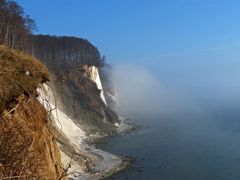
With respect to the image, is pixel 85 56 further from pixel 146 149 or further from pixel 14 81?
pixel 14 81

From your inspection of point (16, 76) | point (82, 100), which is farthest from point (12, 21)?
point (16, 76)

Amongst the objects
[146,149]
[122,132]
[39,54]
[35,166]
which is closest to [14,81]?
[35,166]

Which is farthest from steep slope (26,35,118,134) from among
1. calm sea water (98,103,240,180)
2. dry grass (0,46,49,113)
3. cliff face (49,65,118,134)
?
dry grass (0,46,49,113)

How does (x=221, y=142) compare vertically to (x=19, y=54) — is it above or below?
below

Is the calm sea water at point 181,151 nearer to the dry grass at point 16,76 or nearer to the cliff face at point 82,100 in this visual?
the cliff face at point 82,100

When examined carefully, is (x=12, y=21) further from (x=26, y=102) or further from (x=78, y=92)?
(x=26, y=102)

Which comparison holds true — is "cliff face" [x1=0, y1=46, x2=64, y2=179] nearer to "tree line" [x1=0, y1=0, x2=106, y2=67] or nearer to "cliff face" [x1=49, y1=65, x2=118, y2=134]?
"cliff face" [x1=49, y1=65, x2=118, y2=134]
